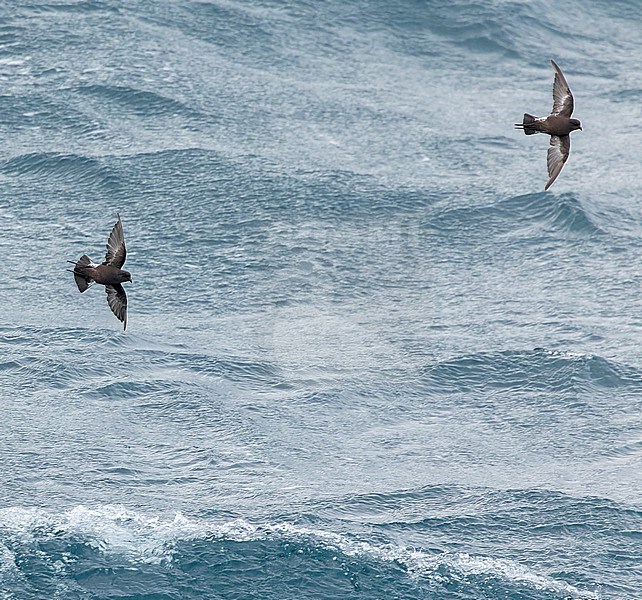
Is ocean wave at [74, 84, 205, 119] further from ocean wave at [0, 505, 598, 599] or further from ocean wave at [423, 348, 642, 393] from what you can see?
ocean wave at [0, 505, 598, 599]

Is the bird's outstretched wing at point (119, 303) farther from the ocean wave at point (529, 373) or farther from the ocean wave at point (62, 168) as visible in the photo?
the ocean wave at point (62, 168)

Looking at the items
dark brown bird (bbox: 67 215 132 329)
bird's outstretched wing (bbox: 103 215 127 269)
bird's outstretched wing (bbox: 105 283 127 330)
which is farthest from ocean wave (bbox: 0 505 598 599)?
bird's outstretched wing (bbox: 103 215 127 269)

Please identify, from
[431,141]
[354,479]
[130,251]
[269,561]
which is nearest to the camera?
[269,561]

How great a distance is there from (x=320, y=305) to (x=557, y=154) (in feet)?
56.9

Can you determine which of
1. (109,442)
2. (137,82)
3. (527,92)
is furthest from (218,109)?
(109,442)

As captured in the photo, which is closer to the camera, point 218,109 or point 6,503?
point 6,503

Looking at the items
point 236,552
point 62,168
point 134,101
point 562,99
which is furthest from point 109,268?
point 134,101

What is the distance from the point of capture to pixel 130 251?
1971 inches

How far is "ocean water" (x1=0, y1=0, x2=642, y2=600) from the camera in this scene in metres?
38.9

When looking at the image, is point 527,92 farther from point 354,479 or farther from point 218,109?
point 354,479

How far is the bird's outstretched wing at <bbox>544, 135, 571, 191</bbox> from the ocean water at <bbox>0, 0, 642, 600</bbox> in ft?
34.4

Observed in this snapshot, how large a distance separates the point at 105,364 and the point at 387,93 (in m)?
16.8

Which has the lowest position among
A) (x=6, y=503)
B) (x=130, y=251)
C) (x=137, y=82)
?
(x=6, y=503)

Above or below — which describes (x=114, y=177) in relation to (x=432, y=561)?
above
